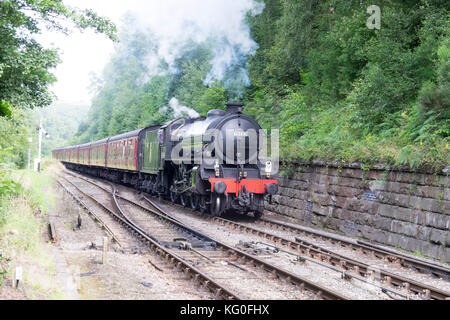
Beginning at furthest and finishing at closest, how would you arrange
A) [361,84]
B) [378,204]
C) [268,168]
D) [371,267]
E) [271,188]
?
[268,168] → [361,84] → [271,188] → [378,204] → [371,267]

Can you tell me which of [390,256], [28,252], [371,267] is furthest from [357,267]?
[28,252]

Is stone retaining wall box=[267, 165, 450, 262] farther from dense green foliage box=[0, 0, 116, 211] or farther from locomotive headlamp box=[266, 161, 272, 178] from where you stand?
dense green foliage box=[0, 0, 116, 211]

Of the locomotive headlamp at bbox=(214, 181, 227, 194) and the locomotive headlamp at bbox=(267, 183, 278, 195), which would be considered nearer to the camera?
the locomotive headlamp at bbox=(214, 181, 227, 194)

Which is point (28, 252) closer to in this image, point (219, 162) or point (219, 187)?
point (219, 187)

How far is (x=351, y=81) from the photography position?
1692 cm

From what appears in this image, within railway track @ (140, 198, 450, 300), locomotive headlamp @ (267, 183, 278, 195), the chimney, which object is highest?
the chimney

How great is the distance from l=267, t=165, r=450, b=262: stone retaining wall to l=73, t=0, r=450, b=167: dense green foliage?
0.49 m

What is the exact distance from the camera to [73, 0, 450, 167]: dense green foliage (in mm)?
11008

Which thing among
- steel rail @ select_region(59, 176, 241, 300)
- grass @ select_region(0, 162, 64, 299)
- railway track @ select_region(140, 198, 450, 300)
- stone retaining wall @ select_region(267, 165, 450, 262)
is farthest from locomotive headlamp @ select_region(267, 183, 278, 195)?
grass @ select_region(0, 162, 64, 299)

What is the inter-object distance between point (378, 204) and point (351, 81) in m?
7.22

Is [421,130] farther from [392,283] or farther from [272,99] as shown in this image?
[272,99]

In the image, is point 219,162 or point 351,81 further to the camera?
point 351,81

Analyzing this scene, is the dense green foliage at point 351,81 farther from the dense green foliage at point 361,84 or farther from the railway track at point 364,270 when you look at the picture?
the railway track at point 364,270
